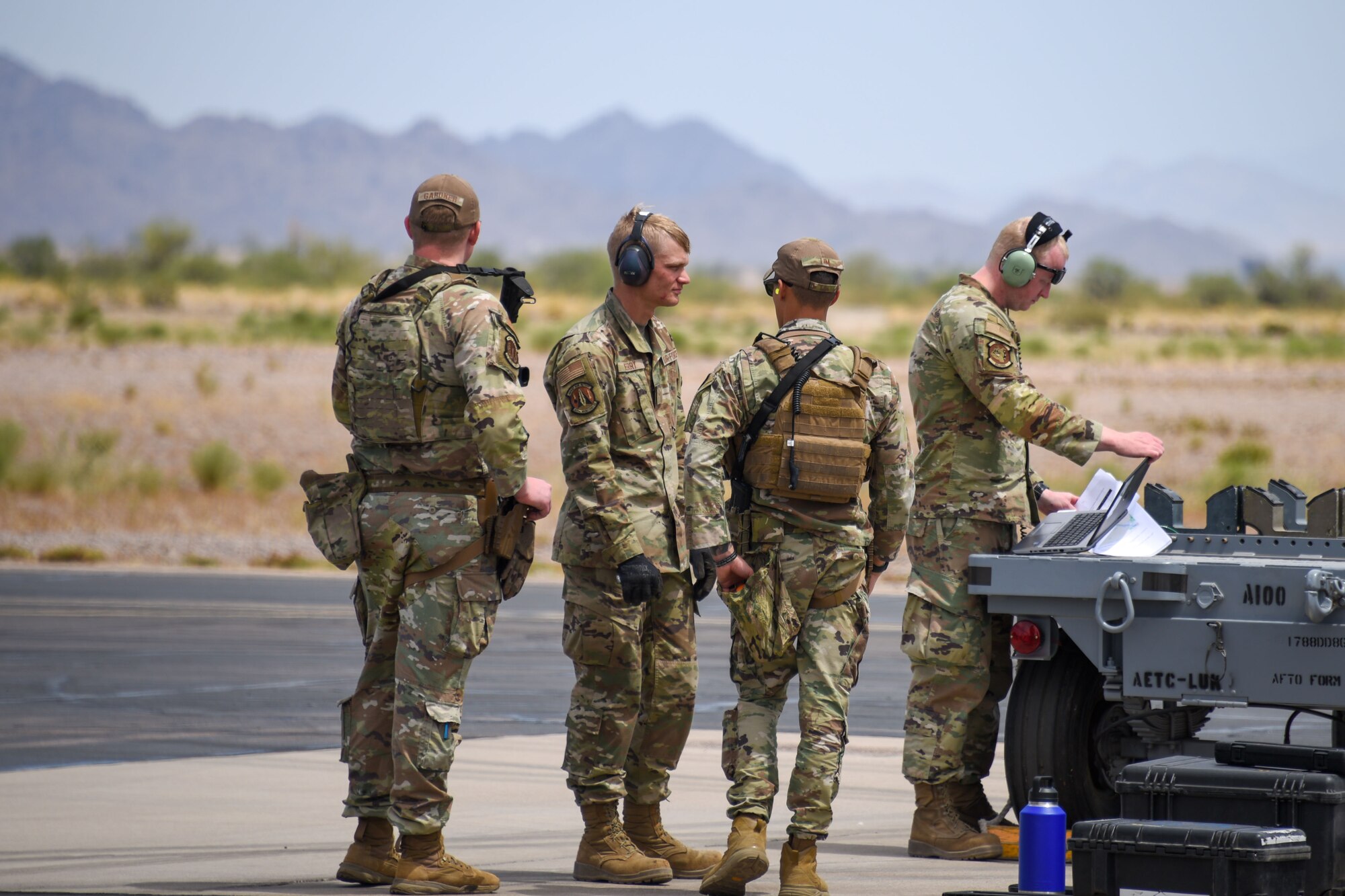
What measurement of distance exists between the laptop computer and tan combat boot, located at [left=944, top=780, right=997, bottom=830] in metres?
1.02

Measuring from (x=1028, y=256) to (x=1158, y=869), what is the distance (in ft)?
9.12

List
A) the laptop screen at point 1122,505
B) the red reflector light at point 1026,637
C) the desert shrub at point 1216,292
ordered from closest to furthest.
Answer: the laptop screen at point 1122,505 < the red reflector light at point 1026,637 < the desert shrub at point 1216,292

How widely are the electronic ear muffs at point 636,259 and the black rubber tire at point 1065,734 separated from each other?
2117 millimetres

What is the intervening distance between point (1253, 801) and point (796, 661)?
1601 millimetres

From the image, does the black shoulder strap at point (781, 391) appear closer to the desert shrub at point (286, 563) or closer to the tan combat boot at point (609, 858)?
the tan combat boot at point (609, 858)

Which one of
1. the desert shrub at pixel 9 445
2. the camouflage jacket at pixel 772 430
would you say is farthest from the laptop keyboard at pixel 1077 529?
the desert shrub at pixel 9 445

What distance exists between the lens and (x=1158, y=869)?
225 inches

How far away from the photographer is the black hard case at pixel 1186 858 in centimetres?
558

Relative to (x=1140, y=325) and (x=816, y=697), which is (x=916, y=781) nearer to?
(x=816, y=697)

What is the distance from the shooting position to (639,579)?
653 cm

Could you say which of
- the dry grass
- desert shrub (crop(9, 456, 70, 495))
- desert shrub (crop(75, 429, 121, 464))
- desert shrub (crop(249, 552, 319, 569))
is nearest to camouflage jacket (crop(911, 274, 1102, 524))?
desert shrub (crop(249, 552, 319, 569))

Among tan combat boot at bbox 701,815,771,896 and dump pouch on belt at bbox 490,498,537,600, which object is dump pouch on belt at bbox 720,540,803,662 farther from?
Result: dump pouch on belt at bbox 490,498,537,600

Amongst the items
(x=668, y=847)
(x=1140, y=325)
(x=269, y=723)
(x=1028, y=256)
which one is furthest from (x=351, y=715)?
(x=1140, y=325)

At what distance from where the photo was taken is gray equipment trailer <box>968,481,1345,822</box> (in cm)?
639
